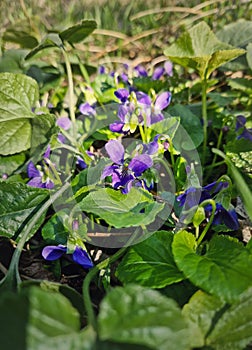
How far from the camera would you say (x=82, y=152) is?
1.28 metres

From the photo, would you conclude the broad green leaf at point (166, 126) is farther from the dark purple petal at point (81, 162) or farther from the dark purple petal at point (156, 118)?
the dark purple petal at point (81, 162)

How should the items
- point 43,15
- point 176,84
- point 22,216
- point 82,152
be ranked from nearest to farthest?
1. point 22,216
2. point 82,152
3. point 176,84
4. point 43,15

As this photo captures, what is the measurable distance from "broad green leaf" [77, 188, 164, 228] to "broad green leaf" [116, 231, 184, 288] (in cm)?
8

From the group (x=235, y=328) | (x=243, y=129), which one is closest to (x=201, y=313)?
(x=235, y=328)

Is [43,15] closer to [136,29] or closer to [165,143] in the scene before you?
[136,29]

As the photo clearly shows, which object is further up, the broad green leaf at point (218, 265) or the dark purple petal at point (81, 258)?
the broad green leaf at point (218, 265)

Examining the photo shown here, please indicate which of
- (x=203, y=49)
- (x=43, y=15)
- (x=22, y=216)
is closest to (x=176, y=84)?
(x=203, y=49)

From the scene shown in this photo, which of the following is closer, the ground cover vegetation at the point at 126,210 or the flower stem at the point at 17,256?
the ground cover vegetation at the point at 126,210

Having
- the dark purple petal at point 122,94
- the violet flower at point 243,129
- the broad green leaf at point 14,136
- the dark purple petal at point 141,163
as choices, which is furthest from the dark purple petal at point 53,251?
the violet flower at point 243,129

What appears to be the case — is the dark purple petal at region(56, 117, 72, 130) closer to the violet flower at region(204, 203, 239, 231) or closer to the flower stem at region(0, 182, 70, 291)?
the flower stem at region(0, 182, 70, 291)

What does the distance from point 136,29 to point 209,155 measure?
129cm

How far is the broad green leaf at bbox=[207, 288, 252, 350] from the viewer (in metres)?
0.76

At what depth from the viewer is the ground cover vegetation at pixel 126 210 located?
65 cm

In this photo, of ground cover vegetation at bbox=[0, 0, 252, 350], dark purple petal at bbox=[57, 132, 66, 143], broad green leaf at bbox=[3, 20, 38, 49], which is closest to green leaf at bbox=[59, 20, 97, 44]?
ground cover vegetation at bbox=[0, 0, 252, 350]
